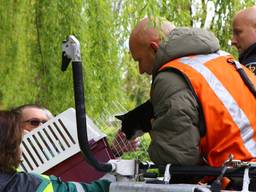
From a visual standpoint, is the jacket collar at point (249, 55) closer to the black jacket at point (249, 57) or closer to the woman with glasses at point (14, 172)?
the black jacket at point (249, 57)

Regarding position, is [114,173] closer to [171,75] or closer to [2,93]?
[171,75]

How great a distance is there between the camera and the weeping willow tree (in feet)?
20.1

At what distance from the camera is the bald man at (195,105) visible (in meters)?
3.17

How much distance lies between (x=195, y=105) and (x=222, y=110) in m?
0.11

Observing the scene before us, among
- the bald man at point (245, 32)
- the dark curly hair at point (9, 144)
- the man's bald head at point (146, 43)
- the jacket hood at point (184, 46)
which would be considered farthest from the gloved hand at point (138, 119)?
the bald man at point (245, 32)

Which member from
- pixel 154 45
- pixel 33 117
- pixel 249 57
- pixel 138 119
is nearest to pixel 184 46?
pixel 154 45

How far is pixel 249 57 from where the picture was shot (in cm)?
451

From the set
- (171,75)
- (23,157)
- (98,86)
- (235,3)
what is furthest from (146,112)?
(235,3)

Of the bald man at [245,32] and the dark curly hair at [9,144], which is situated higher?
the bald man at [245,32]

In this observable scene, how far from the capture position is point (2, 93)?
22.3 feet

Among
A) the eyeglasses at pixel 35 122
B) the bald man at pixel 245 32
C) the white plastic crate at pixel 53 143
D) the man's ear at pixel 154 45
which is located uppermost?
the man's ear at pixel 154 45

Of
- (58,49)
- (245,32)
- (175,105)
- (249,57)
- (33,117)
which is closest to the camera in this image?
(175,105)

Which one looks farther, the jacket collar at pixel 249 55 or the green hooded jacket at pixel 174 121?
the jacket collar at pixel 249 55

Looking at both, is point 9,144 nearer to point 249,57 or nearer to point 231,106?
point 231,106
